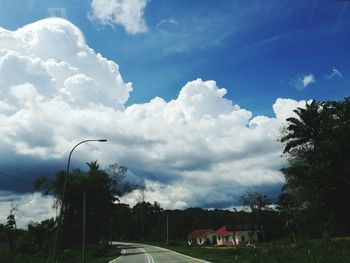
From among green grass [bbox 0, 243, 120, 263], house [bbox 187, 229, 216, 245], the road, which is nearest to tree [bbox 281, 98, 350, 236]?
the road

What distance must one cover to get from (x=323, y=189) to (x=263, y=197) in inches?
2251

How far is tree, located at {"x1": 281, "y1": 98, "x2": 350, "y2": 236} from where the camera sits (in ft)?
148

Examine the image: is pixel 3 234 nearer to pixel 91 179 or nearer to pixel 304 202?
pixel 91 179

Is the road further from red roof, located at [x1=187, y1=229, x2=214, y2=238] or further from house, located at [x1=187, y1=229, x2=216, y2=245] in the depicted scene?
red roof, located at [x1=187, y1=229, x2=214, y2=238]

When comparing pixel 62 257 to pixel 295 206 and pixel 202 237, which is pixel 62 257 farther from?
pixel 202 237

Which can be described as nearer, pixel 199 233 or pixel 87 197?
pixel 87 197

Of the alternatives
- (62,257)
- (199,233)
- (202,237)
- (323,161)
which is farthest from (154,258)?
(199,233)

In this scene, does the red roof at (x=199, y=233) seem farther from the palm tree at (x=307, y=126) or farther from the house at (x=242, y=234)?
the palm tree at (x=307, y=126)

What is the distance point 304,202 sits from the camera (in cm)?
4953

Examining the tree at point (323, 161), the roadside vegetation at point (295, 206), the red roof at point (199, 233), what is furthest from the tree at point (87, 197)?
the red roof at point (199, 233)

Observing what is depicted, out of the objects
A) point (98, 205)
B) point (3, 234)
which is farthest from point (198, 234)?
point (3, 234)

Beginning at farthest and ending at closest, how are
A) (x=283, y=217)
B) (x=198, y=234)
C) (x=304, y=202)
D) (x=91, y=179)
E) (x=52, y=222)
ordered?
1. (x=198, y=234)
2. (x=283, y=217)
3. (x=91, y=179)
4. (x=52, y=222)
5. (x=304, y=202)

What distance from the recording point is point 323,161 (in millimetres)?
46375

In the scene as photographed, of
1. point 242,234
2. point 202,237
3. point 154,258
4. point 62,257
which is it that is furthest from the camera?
point 202,237
